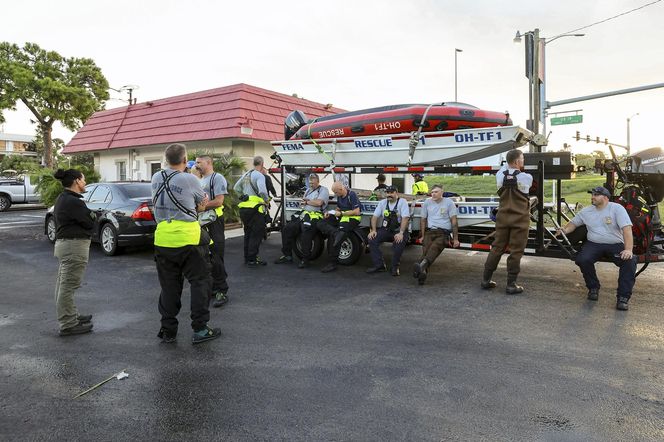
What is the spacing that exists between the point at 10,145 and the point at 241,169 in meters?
86.4

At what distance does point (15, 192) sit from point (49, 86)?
10.1 meters

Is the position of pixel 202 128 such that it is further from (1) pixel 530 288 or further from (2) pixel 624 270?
(2) pixel 624 270

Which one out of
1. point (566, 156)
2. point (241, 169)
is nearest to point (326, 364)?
point (566, 156)

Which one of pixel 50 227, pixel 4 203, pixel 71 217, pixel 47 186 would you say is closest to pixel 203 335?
pixel 71 217

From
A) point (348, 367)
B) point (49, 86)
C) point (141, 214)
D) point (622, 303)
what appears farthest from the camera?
point (49, 86)

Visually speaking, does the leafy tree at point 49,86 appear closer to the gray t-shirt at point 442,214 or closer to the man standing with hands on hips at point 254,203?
the man standing with hands on hips at point 254,203

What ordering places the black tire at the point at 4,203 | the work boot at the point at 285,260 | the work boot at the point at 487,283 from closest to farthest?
1. the work boot at the point at 487,283
2. the work boot at the point at 285,260
3. the black tire at the point at 4,203

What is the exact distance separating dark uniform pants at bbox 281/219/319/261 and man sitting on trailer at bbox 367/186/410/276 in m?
1.06

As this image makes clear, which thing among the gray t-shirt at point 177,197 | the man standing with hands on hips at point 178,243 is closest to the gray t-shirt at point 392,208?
the man standing with hands on hips at point 178,243

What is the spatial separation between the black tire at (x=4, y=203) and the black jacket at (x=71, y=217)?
2000 cm

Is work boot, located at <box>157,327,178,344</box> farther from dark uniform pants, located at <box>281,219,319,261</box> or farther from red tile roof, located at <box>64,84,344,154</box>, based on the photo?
red tile roof, located at <box>64,84,344,154</box>

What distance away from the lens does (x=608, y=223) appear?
574cm

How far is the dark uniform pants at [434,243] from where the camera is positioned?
6.89 metres

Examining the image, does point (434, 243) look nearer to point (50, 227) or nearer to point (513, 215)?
point (513, 215)
